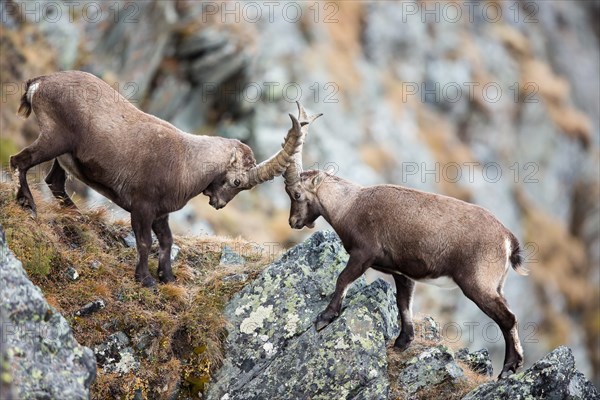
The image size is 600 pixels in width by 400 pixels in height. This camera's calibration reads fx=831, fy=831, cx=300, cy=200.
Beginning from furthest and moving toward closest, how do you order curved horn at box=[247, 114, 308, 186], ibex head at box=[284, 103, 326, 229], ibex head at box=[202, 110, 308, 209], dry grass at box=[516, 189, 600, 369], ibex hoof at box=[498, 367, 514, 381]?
dry grass at box=[516, 189, 600, 369], ibex head at box=[284, 103, 326, 229], ibex head at box=[202, 110, 308, 209], curved horn at box=[247, 114, 308, 186], ibex hoof at box=[498, 367, 514, 381]

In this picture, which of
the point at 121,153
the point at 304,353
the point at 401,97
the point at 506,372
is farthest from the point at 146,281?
the point at 401,97

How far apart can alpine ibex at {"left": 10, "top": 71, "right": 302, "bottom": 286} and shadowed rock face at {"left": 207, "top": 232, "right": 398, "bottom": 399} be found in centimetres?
150

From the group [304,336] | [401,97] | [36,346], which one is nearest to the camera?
[36,346]

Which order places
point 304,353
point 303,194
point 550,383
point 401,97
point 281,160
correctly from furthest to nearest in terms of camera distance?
point 401,97 < point 303,194 < point 281,160 < point 304,353 < point 550,383

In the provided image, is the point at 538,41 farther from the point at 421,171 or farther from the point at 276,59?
the point at 276,59

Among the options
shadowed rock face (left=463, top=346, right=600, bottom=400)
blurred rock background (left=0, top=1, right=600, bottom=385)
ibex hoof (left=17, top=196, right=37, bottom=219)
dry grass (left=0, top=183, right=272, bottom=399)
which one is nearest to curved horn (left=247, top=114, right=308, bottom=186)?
dry grass (left=0, top=183, right=272, bottom=399)

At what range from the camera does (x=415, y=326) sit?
13.6 metres

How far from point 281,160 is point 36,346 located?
197 inches

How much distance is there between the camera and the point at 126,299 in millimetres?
12078

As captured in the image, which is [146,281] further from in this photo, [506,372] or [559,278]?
[559,278]

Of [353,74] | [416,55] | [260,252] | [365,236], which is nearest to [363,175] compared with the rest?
[353,74]

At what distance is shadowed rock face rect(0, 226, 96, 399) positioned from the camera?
8789mm

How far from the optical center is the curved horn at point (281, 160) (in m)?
12.4

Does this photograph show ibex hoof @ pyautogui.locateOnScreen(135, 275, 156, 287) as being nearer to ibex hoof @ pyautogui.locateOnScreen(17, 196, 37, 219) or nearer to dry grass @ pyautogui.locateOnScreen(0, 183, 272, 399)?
dry grass @ pyautogui.locateOnScreen(0, 183, 272, 399)
